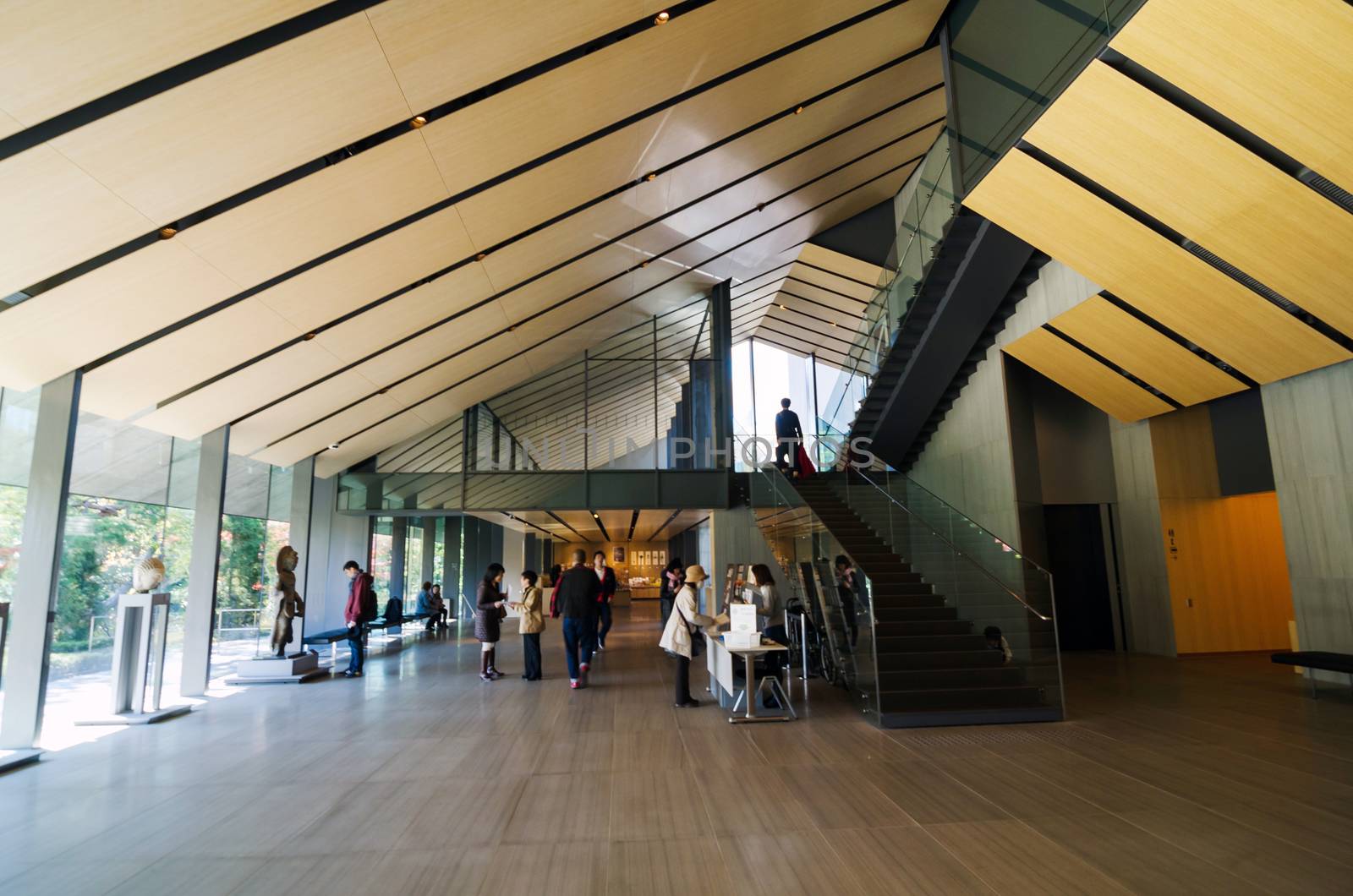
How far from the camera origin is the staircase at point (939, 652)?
23.7ft

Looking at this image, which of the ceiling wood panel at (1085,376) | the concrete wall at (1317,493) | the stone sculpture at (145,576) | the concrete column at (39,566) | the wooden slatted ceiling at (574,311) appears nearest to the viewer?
the concrete column at (39,566)

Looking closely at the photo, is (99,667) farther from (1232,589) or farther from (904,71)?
(1232,589)

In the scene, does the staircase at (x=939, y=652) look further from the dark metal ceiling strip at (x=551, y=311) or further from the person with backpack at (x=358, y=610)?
the person with backpack at (x=358, y=610)

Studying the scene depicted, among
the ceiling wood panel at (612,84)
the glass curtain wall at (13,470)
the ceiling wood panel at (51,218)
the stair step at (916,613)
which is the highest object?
the ceiling wood panel at (612,84)

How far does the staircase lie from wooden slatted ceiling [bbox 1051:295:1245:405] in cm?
404

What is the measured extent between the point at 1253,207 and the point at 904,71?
17.3 ft

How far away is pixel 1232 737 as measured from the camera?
21.1ft

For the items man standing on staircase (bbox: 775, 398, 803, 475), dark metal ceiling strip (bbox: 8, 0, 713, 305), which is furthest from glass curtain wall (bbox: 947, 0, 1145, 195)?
man standing on staircase (bbox: 775, 398, 803, 475)

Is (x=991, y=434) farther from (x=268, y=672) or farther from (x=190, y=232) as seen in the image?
(x=268, y=672)

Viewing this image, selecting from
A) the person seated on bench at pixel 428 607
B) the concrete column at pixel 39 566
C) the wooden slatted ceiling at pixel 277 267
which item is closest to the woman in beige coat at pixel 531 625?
the wooden slatted ceiling at pixel 277 267

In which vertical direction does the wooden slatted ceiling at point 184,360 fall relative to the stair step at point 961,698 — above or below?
above

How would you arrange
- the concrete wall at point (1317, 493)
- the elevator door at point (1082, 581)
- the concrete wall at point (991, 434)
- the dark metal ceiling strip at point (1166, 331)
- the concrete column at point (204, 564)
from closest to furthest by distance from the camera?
the concrete wall at point (1317, 493) → the concrete column at point (204, 564) → the dark metal ceiling strip at point (1166, 331) → the concrete wall at point (991, 434) → the elevator door at point (1082, 581)

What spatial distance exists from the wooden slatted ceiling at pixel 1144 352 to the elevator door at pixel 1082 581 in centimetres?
Answer: 295

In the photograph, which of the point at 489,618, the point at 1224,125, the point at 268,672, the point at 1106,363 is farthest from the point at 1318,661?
the point at 268,672
